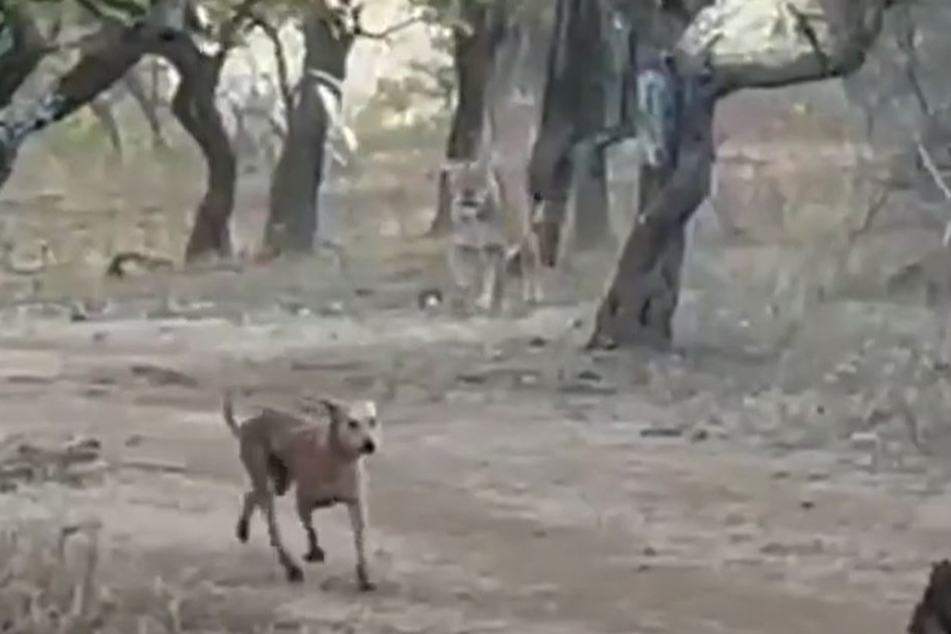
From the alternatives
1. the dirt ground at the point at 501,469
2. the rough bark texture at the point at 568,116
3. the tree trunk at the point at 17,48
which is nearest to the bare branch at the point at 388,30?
the rough bark texture at the point at 568,116

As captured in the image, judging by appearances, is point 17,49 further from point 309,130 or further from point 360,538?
point 360,538

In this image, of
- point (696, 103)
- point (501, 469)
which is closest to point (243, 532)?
point (501, 469)

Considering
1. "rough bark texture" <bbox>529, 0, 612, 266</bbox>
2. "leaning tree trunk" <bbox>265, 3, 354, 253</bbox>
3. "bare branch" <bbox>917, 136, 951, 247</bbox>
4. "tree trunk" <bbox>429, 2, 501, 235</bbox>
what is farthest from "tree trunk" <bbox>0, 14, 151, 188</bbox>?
"bare branch" <bbox>917, 136, 951, 247</bbox>

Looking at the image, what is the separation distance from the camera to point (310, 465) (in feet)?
6.99

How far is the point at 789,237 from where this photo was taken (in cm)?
228

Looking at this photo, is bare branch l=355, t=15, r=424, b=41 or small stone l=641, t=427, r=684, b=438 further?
bare branch l=355, t=15, r=424, b=41

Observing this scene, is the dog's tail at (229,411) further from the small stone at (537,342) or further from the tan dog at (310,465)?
the small stone at (537,342)

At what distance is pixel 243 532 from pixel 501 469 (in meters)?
0.26

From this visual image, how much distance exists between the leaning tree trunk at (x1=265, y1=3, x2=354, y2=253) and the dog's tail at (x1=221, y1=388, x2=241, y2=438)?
0.18m

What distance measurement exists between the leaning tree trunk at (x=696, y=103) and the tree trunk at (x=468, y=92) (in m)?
0.18

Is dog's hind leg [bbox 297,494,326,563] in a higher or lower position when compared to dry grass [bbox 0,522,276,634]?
higher

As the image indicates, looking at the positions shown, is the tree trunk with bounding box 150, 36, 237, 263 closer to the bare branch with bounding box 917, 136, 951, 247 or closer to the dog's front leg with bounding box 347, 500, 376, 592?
the dog's front leg with bounding box 347, 500, 376, 592

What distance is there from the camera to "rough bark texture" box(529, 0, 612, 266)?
2.35 metres

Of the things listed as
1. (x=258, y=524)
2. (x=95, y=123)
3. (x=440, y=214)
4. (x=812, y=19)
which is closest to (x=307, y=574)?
(x=258, y=524)
